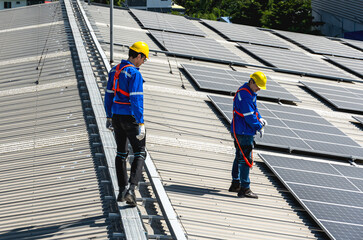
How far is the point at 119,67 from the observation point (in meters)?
7.11

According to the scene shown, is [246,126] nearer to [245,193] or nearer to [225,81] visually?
[245,193]

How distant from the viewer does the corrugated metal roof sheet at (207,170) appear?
753cm

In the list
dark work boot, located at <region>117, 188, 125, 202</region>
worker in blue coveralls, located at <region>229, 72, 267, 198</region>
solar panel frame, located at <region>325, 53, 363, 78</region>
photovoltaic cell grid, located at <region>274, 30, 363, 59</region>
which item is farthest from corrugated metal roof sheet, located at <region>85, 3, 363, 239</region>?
photovoltaic cell grid, located at <region>274, 30, 363, 59</region>

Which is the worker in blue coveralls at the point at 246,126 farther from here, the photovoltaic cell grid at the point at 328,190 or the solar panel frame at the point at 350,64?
the solar panel frame at the point at 350,64

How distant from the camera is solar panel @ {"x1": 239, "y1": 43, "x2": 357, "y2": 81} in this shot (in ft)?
61.4

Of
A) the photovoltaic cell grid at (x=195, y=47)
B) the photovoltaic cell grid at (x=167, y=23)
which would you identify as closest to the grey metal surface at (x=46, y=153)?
the photovoltaic cell grid at (x=195, y=47)

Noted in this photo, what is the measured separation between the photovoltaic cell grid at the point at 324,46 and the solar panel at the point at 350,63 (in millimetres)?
1109

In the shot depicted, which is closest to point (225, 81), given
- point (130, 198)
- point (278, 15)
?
point (130, 198)

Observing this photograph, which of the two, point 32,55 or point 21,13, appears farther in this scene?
point 21,13

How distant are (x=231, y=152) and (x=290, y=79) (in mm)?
7892

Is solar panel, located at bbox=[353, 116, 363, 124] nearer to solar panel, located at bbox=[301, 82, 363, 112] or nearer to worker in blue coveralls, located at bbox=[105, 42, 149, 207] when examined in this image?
solar panel, located at bbox=[301, 82, 363, 112]

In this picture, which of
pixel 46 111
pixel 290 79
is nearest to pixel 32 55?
pixel 46 111

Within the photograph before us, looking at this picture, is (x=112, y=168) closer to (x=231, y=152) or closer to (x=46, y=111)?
(x=231, y=152)

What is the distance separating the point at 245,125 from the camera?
839 centimetres
